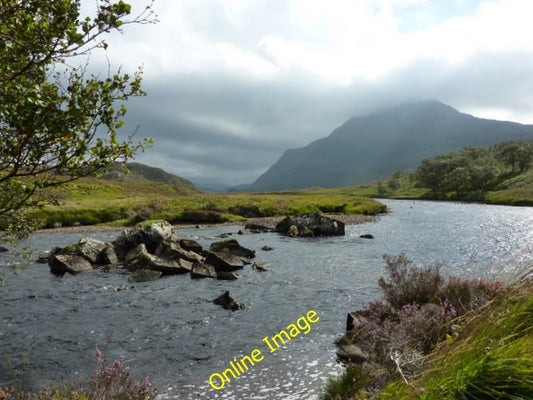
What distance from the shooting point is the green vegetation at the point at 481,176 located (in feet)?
416

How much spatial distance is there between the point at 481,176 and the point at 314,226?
127585 millimetres

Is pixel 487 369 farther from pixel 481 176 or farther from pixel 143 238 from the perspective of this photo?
pixel 481 176

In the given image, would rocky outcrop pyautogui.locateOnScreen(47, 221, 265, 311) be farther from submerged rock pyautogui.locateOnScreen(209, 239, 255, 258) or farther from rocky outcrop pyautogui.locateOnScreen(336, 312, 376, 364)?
rocky outcrop pyautogui.locateOnScreen(336, 312, 376, 364)

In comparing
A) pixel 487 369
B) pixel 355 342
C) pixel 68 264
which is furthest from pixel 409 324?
pixel 68 264

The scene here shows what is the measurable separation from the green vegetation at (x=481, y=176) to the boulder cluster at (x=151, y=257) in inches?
4672

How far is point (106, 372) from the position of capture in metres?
6.05

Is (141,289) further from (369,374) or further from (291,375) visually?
(369,374)

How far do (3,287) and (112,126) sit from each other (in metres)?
19.7

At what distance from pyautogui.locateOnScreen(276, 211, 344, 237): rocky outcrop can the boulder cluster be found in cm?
1771

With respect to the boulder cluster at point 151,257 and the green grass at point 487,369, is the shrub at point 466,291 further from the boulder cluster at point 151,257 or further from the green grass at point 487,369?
the boulder cluster at point 151,257

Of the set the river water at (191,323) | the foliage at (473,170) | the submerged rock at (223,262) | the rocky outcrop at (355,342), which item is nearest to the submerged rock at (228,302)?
the river water at (191,323)

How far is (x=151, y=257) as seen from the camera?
25.6 meters

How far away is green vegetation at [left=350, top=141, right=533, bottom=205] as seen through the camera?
416 feet

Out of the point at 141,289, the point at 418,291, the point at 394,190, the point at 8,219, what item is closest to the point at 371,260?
the point at 418,291
